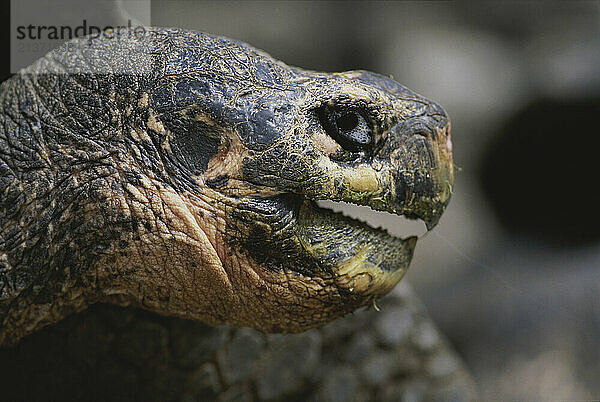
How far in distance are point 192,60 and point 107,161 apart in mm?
254

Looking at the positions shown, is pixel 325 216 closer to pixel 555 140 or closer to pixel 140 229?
pixel 140 229

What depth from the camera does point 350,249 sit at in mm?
1286

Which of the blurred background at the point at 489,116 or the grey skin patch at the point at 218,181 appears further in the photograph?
the blurred background at the point at 489,116

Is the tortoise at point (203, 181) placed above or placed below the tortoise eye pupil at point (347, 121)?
below

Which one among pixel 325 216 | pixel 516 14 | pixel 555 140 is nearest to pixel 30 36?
pixel 325 216

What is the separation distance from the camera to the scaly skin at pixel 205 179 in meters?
1.23

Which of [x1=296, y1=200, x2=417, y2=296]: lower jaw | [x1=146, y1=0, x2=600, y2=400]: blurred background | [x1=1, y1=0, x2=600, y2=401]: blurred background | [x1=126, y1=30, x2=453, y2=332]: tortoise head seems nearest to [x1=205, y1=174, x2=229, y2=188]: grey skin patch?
[x1=126, y1=30, x2=453, y2=332]: tortoise head

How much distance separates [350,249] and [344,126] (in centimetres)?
24

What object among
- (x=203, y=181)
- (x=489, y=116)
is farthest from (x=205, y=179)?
(x=489, y=116)

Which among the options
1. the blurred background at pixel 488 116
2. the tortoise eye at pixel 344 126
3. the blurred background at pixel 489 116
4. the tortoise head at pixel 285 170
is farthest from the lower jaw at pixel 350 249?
the blurred background at pixel 488 116

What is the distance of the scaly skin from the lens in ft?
4.03

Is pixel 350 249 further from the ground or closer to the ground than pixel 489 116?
further from the ground

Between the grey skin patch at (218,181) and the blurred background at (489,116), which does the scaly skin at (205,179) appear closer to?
the grey skin patch at (218,181)

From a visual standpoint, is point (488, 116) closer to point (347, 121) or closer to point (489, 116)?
point (489, 116)
